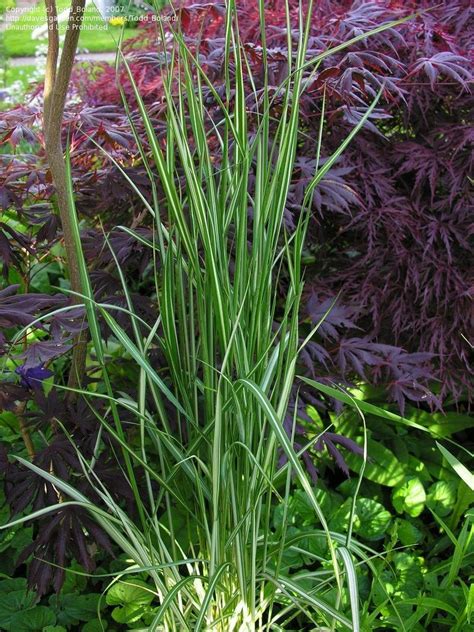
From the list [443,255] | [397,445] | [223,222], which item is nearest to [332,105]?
[443,255]

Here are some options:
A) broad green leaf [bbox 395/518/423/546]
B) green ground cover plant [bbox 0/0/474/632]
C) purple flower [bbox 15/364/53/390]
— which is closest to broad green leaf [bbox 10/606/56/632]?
green ground cover plant [bbox 0/0/474/632]

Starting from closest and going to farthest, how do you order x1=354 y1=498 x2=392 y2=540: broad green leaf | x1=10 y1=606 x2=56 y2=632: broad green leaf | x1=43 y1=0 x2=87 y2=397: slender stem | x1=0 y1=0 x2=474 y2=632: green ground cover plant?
x1=0 y1=0 x2=474 y2=632: green ground cover plant < x1=43 y1=0 x2=87 y2=397: slender stem < x1=10 y1=606 x2=56 y2=632: broad green leaf < x1=354 y1=498 x2=392 y2=540: broad green leaf

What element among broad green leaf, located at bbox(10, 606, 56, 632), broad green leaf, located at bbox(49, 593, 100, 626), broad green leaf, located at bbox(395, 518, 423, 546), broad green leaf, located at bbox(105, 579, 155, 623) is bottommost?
broad green leaf, located at bbox(395, 518, 423, 546)

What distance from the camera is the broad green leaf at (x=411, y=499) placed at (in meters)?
1.87

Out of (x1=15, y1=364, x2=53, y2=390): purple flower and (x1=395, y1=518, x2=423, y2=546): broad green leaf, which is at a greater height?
A: (x1=15, y1=364, x2=53, y2=390): purple flower

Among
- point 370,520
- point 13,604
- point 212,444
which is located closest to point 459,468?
point 212,444

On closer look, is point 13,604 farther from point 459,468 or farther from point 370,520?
point 459,468

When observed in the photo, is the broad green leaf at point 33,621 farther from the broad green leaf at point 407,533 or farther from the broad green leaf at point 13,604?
the broad green leaf at point 407,533

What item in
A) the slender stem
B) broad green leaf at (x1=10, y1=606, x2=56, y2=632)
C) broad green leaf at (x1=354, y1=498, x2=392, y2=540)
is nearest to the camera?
the slender stem

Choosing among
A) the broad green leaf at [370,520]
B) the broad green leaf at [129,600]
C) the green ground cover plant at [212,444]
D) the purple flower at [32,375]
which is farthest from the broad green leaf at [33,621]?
the broad green leaf at [370,520]

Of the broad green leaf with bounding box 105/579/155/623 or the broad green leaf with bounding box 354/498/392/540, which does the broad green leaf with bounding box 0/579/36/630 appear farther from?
the broad green leaf with bounding box 354/498/392/540

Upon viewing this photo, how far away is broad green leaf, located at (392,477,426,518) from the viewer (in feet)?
6.14

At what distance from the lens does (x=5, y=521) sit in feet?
5.73

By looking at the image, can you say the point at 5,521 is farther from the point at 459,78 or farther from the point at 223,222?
the point at 459,78
